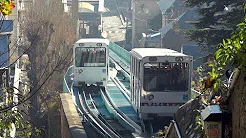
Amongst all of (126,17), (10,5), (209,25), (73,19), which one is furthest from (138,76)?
(126,17)

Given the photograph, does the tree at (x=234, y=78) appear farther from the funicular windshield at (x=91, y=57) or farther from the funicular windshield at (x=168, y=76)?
the funicular windshield at (x=91, y=57)

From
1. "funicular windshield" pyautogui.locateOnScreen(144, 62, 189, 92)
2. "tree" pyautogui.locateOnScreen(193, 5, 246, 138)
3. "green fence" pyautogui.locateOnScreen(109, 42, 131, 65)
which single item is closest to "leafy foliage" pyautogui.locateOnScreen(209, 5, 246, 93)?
"tree" pyautogui.locateOnScreen(193, 5, 246, 138)

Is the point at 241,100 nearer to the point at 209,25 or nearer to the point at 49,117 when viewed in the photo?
the point at 209,25

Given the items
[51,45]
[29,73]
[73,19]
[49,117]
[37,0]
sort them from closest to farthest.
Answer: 1. [49,117]
2. [29,73]
3. [51,45]
4. [37,0]
5. [73,19]

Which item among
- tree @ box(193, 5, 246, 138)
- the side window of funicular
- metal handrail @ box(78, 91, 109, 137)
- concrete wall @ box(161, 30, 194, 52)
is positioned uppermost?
tree @ box(193, 5, 246, 138)

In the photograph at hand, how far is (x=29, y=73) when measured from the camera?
42.2 m

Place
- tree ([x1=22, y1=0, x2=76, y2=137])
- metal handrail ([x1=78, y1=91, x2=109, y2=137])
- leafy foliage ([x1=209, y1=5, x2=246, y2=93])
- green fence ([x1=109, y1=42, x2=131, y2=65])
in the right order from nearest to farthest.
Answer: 1. leafy foliage ([x1=209, y1=5, x2=246, y2=93])
2. metal handrail ([x1=78, y1=91, x2=109, y2=137])
3. tree ([x1=22, y1=0, x2=76, y2=137])
4. green fence ([x1=109, y1=42, x2=131, y2=65])

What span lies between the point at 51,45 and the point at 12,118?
37.7 metres

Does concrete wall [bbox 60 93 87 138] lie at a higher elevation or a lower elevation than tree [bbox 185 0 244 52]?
lower

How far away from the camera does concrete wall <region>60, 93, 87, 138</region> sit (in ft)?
65.8

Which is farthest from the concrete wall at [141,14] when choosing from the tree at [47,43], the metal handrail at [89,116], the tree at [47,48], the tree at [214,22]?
the tree at [214,22]

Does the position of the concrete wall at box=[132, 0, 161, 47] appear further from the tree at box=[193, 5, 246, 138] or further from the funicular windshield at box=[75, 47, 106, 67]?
the tree at box=[193, 5, 246, 138]

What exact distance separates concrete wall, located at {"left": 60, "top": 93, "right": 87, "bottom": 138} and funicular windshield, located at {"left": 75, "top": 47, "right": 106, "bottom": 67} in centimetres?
227

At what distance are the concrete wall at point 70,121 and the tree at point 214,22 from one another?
5.11 metres
